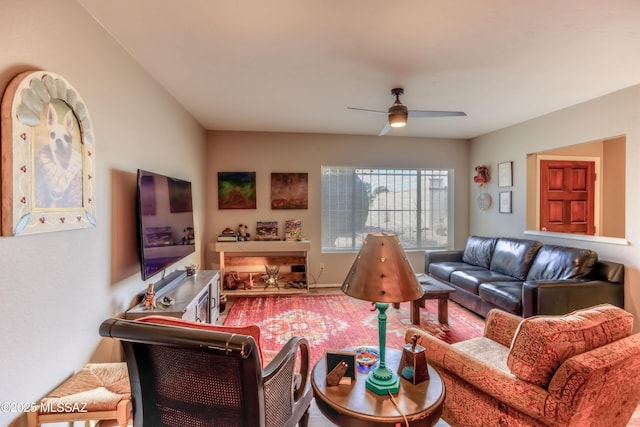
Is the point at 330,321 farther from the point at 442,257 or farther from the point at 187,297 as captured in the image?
the point at 442,257

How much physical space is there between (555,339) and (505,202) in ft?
13.1

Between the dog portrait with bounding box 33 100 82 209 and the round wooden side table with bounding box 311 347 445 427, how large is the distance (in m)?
1.60

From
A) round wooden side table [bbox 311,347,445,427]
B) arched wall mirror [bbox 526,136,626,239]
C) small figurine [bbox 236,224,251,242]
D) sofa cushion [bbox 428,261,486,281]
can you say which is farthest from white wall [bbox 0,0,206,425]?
arched wall mirror [bbox 526,136,626,239]

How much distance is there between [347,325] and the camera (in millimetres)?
3469

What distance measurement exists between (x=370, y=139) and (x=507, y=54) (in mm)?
2916

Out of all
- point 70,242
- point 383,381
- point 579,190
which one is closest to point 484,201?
point 579,190

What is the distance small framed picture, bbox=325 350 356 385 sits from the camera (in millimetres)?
1400

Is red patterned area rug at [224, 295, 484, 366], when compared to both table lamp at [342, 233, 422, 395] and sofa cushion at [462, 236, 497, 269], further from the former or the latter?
table lamp at [342, 233, 422, 395]

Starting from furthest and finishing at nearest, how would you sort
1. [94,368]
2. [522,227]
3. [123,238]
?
[522,227], [123,238], [94,368]

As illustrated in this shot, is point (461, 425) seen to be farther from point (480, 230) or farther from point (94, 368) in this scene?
point (480, 230)

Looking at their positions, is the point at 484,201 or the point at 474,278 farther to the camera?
the point at 484,201

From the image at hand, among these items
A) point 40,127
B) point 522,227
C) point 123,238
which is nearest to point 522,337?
point 40,127

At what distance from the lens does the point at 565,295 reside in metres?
2.91

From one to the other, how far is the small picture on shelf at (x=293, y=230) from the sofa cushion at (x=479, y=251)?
2.67 m
